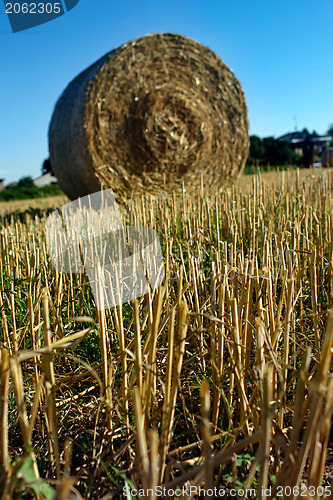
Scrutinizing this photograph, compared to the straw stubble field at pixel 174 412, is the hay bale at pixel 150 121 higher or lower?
higher

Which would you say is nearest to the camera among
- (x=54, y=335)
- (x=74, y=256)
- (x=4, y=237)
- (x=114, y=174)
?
(x=54, y=335)

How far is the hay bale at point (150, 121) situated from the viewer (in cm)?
479

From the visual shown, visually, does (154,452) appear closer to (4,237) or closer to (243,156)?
(4,237)

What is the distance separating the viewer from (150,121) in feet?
17.1

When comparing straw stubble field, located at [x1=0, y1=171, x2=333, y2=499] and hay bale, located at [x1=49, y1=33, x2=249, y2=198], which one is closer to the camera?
straw stubble field, located at [x1=0, y1=171, x2=333, y2=499]

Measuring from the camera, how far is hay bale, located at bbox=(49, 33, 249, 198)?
479cm

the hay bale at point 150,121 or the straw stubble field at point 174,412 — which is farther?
the hay bale at point 150,121

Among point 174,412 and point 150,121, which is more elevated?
point 150,121

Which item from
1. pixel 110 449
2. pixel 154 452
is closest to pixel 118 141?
pixel 110 449

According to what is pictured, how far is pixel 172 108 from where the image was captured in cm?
532

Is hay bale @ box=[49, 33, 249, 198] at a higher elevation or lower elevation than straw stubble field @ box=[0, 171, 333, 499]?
higher

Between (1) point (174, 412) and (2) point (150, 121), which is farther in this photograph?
(2) point (150, 121)

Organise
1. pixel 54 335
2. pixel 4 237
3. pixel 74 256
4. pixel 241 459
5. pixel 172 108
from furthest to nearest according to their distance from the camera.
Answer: pixel 172 108 → pixel 4 237 → pixel 74 256 → pixel 54 335 → pixel 241 459

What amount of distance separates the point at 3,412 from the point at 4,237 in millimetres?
1606
